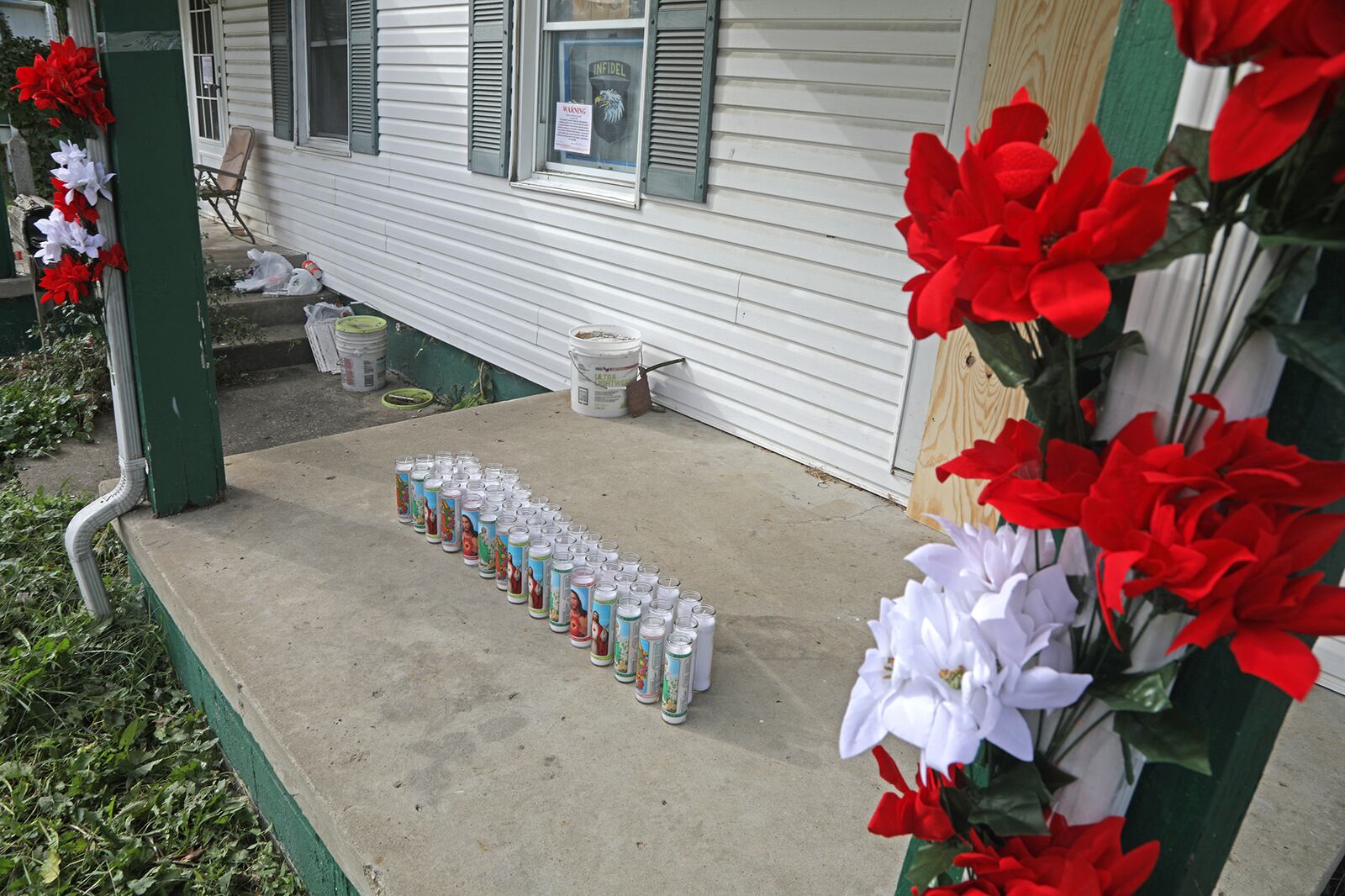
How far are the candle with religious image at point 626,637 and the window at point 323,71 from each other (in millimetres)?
6164

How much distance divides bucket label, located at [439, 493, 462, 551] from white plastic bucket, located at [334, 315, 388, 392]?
3823 mm

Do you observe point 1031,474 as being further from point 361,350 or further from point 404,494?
point 361,350

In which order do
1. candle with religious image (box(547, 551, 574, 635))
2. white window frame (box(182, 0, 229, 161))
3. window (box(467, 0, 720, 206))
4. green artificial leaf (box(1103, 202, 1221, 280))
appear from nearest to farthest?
green artificial leaf (box(1103, 202, 1221, 280))
candle with religious image (box(547, 551, 574, 635))
window (box(467, 0, 720, 206))
white window frame (box(182, 0, 229, 161))

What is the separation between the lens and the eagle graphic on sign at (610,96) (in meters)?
4.84

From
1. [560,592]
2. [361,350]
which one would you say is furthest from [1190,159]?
[361,350]

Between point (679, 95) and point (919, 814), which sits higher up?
point (679, 95)

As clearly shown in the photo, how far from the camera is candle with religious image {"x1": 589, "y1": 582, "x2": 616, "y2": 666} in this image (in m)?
2.54

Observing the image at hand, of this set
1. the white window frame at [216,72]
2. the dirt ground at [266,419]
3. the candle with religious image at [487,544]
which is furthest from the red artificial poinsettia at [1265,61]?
the white window frame at [216,72]

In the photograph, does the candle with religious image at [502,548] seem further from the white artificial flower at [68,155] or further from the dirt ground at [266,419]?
the dirt ground at [266,419]

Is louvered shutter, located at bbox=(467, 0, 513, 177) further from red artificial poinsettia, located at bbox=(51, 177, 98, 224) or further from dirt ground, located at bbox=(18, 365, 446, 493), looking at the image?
red artificial poinsettia, located at bbox=(51, 177, 98, 224)

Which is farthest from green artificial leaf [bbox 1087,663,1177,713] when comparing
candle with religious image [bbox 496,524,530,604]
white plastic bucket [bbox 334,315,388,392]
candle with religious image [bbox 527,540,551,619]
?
white plastic bucket [bbox 334,315,388,392]

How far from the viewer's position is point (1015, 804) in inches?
38.8

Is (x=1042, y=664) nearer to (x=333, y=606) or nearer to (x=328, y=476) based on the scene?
(x=333, y=606)

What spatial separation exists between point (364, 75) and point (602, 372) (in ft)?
12.5
